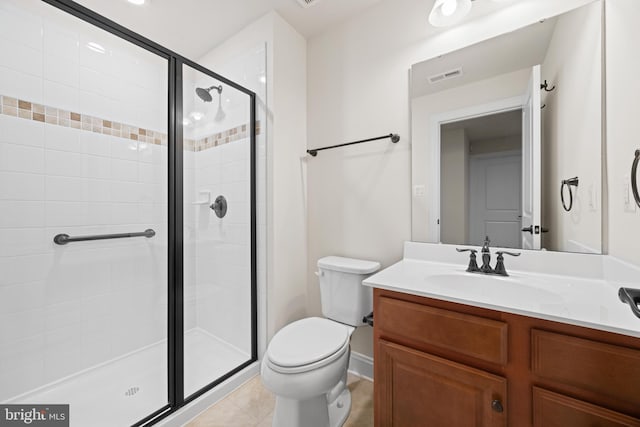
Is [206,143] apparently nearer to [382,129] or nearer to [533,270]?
[382,129]

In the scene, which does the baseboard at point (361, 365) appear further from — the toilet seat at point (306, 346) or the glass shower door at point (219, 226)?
the glass shower door at point (219, 226)

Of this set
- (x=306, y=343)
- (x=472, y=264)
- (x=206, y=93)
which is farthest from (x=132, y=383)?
(x=472, y=264)

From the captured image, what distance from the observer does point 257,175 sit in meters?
1.85

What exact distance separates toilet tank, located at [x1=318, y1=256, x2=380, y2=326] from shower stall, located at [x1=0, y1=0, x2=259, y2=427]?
0.56 m

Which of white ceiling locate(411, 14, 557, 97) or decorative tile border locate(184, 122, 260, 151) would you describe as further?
decorative tile border locate(184, 122, 260, 151)

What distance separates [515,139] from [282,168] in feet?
4.34

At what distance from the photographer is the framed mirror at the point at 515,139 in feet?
3.60

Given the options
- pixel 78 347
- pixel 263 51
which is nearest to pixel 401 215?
pixel 263 51

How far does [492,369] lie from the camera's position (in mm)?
848

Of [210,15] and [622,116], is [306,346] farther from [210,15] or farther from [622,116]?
[210,15]

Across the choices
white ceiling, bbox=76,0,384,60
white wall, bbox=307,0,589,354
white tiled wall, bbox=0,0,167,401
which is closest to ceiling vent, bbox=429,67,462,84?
white wall, bbox=307,0,589,354

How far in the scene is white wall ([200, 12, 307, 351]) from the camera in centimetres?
176

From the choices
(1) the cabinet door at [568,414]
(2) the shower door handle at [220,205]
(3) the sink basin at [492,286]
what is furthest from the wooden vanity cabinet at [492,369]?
(2) the shower door handle at [220,205]

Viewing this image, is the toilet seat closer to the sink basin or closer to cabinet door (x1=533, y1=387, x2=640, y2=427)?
the sink basin
